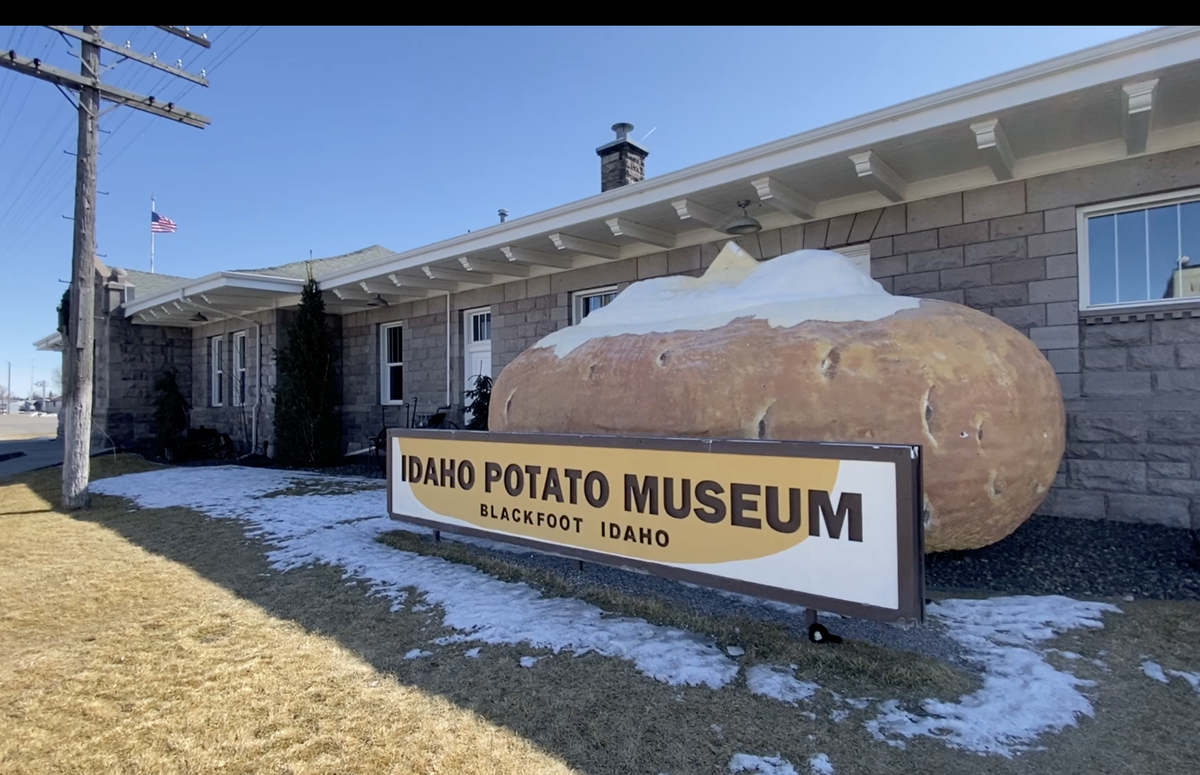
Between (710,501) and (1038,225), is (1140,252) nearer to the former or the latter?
(1038,225)

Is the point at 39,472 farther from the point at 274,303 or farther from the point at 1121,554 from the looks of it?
the point at 1121,554

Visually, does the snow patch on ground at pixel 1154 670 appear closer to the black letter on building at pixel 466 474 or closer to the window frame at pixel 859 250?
the black letter on building at pixel 466 474

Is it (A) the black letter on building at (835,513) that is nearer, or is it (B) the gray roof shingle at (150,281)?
(A) the black letter on building at (835,513)

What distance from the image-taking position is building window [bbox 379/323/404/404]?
1158 cm

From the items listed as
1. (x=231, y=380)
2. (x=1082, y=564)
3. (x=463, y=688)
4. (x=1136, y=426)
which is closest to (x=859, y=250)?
(x=1136, y=426)

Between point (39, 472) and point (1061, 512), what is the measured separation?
1467 cm

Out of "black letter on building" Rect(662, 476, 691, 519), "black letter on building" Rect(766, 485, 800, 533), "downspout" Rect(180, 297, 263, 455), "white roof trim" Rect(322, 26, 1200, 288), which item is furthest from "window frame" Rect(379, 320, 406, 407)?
"black letter on building" Rect(766, 485, 800, 533)

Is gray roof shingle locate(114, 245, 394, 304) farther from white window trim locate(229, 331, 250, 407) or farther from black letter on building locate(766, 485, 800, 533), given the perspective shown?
black letter on building locate(766, 485, 800, 533)

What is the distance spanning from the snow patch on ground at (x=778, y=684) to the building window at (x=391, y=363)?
9.70m

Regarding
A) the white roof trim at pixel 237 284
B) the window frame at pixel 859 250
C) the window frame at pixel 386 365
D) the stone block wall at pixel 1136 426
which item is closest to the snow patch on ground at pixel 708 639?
the stone block wall at pixel 1136 426

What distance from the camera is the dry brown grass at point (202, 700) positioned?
221 centimetres

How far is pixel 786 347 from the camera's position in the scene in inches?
139

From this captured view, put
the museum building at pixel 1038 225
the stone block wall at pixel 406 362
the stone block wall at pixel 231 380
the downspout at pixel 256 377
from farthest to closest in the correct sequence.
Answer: the downspout at pixel 256 377
the stone block wall at pixel 231 380
the stone block wall at pixel 406 362
the museum building at pixel 1038 225

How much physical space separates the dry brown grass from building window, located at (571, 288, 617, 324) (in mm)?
5520
